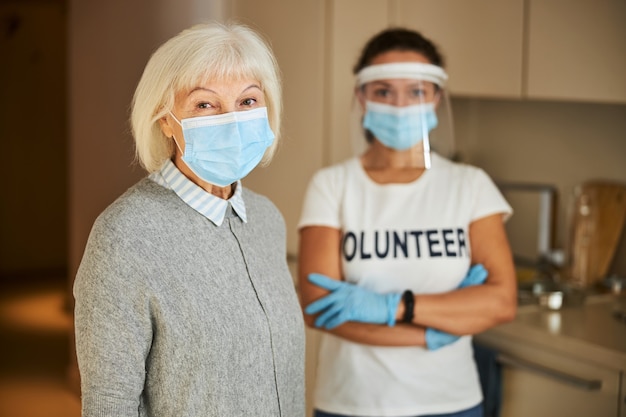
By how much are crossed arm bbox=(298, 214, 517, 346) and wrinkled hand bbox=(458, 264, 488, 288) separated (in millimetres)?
12

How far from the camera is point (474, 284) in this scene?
1631 mm

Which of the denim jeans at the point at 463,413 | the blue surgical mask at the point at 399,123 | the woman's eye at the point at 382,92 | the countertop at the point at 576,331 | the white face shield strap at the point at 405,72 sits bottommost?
the denim jeans at the point at 463,413

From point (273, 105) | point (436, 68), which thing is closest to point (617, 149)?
point (436, 68)

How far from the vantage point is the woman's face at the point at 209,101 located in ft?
3.55

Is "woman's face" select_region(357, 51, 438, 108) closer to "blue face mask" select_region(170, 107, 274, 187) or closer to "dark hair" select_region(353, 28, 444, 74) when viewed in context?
"dark hair" select_region(353, 28, 444, 74)

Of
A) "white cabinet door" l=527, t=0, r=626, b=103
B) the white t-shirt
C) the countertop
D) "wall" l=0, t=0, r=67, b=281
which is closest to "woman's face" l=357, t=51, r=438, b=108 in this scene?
the white t-shirt

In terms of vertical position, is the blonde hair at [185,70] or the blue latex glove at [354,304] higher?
the blonde hair at [185,70]

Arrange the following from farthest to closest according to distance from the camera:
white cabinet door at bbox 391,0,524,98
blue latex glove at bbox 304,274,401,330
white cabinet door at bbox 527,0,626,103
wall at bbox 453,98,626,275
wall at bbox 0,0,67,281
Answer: wall at bbox 0,0,67,281
wall at bbox 453,98,626,275
white cabinet door at bbox 391,0,524,98
white cabinet door at bbox 527,0,626,103
blue latex glove at bbox 304,274,401,330

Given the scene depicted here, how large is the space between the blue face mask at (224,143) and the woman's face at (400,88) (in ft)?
1.80

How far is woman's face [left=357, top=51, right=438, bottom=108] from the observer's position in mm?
1651

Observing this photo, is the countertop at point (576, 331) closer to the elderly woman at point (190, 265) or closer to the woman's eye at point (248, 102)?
the elderly woman at point (190, 265)

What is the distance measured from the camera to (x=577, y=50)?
2.28 metres

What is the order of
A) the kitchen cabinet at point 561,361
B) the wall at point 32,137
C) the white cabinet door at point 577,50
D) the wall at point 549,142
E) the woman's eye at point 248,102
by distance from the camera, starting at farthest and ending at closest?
the wall at point 32,137
the wall at point 549,142
the white cabinet door at point 577,50
the kitchen cabinet at point 561,361
the woman's eye at point 248,102

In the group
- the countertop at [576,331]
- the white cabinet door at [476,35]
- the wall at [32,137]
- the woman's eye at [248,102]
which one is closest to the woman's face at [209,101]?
the woman's eye at [248,102]
